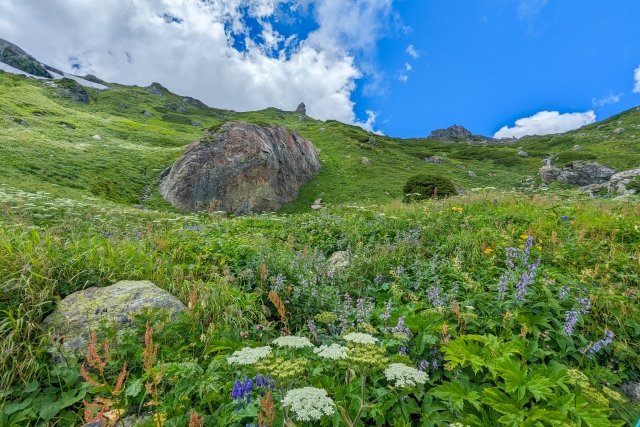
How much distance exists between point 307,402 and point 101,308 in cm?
378

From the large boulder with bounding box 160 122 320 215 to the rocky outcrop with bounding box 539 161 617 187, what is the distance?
33077 mm

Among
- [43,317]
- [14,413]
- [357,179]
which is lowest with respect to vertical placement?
[14,413]

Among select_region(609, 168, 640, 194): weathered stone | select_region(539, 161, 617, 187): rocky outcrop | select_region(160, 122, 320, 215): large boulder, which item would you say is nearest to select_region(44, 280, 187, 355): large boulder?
select_region(160, 122, 320, 215): large boulder

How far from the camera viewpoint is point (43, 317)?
4.71 metres

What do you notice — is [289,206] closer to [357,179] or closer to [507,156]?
[357,179]

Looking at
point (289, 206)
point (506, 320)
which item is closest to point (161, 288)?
point (506, 320)

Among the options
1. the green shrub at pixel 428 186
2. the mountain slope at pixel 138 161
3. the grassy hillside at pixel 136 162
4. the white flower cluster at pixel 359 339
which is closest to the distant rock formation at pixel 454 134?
the mountain slope at pixel 138 161

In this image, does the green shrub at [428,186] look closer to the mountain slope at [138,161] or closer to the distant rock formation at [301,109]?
the mountain slope at [138,161]

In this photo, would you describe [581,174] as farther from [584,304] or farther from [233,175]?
[584,304]

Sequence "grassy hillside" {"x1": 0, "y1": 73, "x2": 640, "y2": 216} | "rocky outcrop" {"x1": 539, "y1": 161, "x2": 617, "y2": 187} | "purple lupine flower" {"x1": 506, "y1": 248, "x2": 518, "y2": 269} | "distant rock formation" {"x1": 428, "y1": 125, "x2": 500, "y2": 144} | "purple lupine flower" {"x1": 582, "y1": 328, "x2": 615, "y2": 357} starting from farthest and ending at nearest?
1. "distant rock formation" {"x1": 428, "y1": 125, "x2": 500, "y2": 144}
2. "rocky outcrop" {"x1": 539, "y1": 161, "x2": 617, "y2": 187}
3. "grassy hillside" {"x1": 0, "y1": 73, "x2": 640, "y2": 216}
4. "purple lupine flower" {"x1": 506, "y1": 248, "x2": 518, "y2": 269}
5. "purple lupine flower" {"x1": 582, "y1": 328, "x2": 615, "y2": 357}

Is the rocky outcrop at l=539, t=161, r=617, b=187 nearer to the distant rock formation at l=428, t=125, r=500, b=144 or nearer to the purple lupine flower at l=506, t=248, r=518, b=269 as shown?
the purple lupine flower at l=506, t=248, r=518, b=269

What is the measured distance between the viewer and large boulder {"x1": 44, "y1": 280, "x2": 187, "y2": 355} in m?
4.39

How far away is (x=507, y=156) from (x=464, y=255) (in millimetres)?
71356

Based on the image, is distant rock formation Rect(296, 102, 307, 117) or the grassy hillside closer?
the grassy hillside
